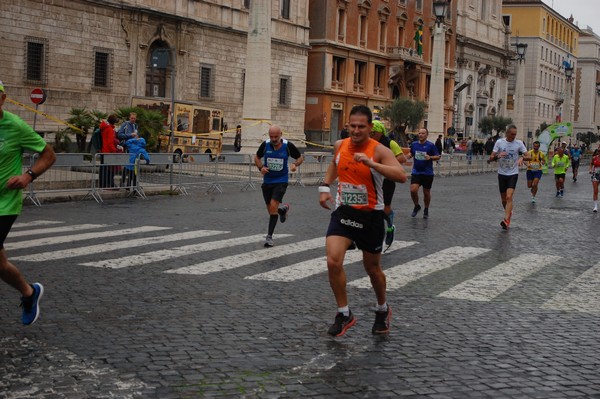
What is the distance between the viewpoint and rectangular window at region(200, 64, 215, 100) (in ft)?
154

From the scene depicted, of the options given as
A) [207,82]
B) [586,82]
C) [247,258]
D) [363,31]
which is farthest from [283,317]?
[586,82]

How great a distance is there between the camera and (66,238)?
41.6ft

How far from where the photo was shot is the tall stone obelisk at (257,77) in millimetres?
28467

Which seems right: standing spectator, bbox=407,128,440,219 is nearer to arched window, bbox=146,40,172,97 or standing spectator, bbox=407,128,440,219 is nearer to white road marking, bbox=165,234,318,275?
white road marking, bbox=165,234,318,275

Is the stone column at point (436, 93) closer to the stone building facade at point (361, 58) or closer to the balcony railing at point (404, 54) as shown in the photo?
the stone building facade at point (361, 58)

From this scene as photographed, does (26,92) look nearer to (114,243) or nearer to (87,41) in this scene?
(87,41)

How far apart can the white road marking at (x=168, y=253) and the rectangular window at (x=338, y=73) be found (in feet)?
157

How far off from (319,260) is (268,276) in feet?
4.53

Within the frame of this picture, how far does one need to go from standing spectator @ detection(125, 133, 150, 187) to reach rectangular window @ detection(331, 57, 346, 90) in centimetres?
3930

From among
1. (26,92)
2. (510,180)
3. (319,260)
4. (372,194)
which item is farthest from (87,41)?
(372,194)

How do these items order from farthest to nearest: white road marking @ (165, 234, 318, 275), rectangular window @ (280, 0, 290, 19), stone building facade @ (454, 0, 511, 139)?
stone building facade @ (454, 0, 511, 139) < rectangular window @ (280, 0, 290, 19) < white road marking @ (165, 234, 318, 275)

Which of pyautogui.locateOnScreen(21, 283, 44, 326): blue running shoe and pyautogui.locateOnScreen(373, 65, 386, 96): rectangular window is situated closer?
pyautogui.locateOnScreen(21, 283, 44, 326): blue running shoe

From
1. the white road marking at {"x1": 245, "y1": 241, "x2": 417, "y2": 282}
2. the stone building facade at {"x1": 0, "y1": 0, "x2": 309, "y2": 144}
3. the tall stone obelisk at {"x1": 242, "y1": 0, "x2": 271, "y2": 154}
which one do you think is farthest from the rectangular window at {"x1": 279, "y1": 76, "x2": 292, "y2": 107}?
the white road marking at {"x1": 245, "y1": 241, "x2": 417, "y2": 282}

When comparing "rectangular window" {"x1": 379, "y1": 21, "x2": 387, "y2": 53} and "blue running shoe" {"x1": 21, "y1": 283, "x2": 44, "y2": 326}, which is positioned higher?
"rectangular window" {"x1": 379, "y1": 21, "x2": 387, "y2": 53}
